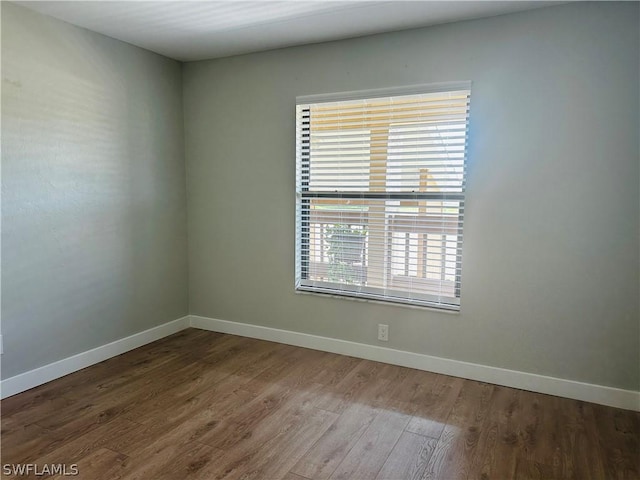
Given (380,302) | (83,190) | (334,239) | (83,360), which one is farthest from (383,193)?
(83,360)

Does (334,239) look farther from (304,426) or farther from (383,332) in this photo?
(304,426)

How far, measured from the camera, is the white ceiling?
259 cm

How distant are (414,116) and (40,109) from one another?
247 cm

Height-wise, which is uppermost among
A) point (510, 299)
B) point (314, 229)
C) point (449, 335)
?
point (314, 229)

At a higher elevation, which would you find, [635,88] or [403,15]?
[403,15]

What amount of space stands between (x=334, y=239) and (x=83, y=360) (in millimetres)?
2034

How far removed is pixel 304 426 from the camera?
2.39 meters

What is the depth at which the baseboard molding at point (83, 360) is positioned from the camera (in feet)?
8.88

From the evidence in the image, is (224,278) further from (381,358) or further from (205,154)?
(381,358)

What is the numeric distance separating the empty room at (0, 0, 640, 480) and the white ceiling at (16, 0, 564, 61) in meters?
0.02

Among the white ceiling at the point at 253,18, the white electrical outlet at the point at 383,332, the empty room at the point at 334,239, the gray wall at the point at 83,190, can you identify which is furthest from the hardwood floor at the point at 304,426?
the white ceiling at the point at 253,18

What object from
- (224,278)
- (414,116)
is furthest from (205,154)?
(414,116)

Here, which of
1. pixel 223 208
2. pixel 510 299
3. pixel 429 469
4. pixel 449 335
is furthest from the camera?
pixel 223 208

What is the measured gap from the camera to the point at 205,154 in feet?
12.6
